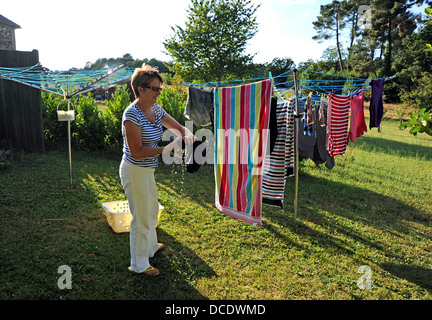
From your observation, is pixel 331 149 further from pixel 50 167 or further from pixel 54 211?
pixel 50 167

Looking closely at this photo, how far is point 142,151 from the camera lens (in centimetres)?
254

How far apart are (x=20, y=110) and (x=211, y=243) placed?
6.31 meters

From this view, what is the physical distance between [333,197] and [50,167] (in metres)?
5.74

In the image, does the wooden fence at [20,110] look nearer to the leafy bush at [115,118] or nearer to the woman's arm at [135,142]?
the leafy bush at [115,118]

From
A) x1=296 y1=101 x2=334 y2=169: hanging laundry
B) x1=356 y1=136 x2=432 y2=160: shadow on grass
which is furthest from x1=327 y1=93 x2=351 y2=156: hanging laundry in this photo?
x1=356 y1=136 x2=432 y2=160: shadow on grass

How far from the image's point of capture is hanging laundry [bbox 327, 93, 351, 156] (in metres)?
4.72

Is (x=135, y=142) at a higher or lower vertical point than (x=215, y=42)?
lower

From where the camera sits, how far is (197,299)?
107 inches

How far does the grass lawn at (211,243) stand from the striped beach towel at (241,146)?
695mm

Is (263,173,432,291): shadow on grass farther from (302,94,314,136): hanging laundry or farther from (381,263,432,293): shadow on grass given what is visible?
(302,94,314,136): hanging laundry

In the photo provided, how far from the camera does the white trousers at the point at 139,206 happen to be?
2723 mm

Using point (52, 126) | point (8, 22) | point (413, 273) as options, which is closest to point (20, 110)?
point (52, 126)

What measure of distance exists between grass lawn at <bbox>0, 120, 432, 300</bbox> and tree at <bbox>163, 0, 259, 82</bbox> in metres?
10.8

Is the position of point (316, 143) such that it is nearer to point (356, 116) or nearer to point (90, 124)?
point (356, 116)
